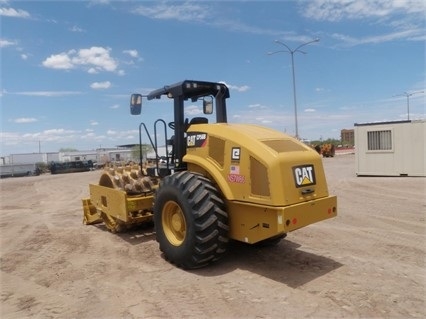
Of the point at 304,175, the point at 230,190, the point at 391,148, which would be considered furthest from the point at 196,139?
the point at 391,148

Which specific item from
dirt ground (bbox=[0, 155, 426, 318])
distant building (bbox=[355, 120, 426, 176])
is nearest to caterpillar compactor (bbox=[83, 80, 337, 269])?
dirt ground (bbox=[0, 155, 426, 318])

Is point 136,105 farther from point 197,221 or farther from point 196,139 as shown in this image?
point 197,221

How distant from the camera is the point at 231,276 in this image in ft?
17.2

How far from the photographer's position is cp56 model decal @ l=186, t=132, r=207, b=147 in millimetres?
6008

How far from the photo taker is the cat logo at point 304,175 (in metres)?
5.12

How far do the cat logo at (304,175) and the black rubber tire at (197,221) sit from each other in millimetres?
1071

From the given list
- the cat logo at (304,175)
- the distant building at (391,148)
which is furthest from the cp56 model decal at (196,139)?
the distant building at (391,148)

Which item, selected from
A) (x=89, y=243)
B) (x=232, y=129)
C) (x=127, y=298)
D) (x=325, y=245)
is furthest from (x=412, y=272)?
(x=89, y=243)

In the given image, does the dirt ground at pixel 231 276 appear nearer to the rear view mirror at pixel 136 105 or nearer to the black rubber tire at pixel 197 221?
the black rubber tire at pixel 197 221

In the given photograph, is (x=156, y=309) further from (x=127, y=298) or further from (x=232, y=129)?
(x=232, y=129)

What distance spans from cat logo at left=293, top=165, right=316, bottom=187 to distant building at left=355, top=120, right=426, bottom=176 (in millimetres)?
12954

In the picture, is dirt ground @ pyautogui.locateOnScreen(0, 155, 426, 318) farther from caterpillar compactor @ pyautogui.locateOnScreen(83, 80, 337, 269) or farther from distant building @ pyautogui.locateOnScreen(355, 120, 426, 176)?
distant building @ pyautogui.locateOnScreen(355, 120, 426, 176)

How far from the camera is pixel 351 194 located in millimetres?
12539

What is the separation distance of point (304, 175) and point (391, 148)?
1347 centimetres
